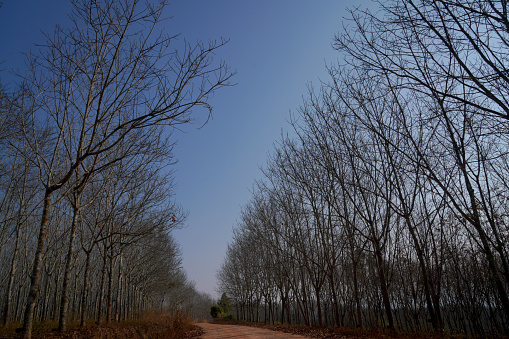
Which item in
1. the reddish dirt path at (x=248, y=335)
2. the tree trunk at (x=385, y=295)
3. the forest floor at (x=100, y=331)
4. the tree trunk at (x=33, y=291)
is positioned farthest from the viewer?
the reddish dirt path at (x=248, y=335)

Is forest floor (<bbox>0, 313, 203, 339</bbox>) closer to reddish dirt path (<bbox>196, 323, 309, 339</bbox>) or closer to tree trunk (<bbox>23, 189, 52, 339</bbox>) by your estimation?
reddish dirt path (<bbox>196, 323, 309, 339</bbox>)

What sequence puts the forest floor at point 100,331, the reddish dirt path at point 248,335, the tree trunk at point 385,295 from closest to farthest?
the forest floor at point 100,331 < the tree trunk at point 385,295 < the reddish dirt path at point 248,335

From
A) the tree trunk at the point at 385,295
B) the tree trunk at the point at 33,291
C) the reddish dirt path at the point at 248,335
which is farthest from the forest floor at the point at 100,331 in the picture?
the tree trunk at the point at 385,295

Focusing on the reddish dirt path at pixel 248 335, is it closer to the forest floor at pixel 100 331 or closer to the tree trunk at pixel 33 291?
the forest floor at pixel 100 331

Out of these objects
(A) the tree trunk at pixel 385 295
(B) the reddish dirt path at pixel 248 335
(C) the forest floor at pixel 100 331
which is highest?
(A) the tree trunk at pixel 385 295

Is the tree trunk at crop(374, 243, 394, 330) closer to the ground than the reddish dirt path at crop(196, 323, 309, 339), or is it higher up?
higher up

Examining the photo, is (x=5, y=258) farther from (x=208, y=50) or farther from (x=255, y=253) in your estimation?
→ (x=208, y=50)

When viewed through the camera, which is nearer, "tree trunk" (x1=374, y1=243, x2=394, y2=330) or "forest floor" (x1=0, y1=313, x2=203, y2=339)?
"forest floor" (x1=0, y1=313, x2=203, y2=339)

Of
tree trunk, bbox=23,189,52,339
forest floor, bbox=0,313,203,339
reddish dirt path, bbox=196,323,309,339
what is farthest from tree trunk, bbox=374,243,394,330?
tree trunk, bbox=23,189,52,339

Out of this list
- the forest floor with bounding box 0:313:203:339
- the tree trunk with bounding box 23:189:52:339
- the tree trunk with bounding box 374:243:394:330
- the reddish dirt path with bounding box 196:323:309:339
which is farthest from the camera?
the reddish dirt path with bounding box 196:323:309:339

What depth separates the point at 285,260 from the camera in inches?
739

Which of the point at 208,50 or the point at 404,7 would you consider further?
the point at 208,50

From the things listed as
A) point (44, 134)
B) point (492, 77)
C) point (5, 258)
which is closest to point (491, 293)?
point (492, 77)

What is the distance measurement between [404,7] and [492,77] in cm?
159
